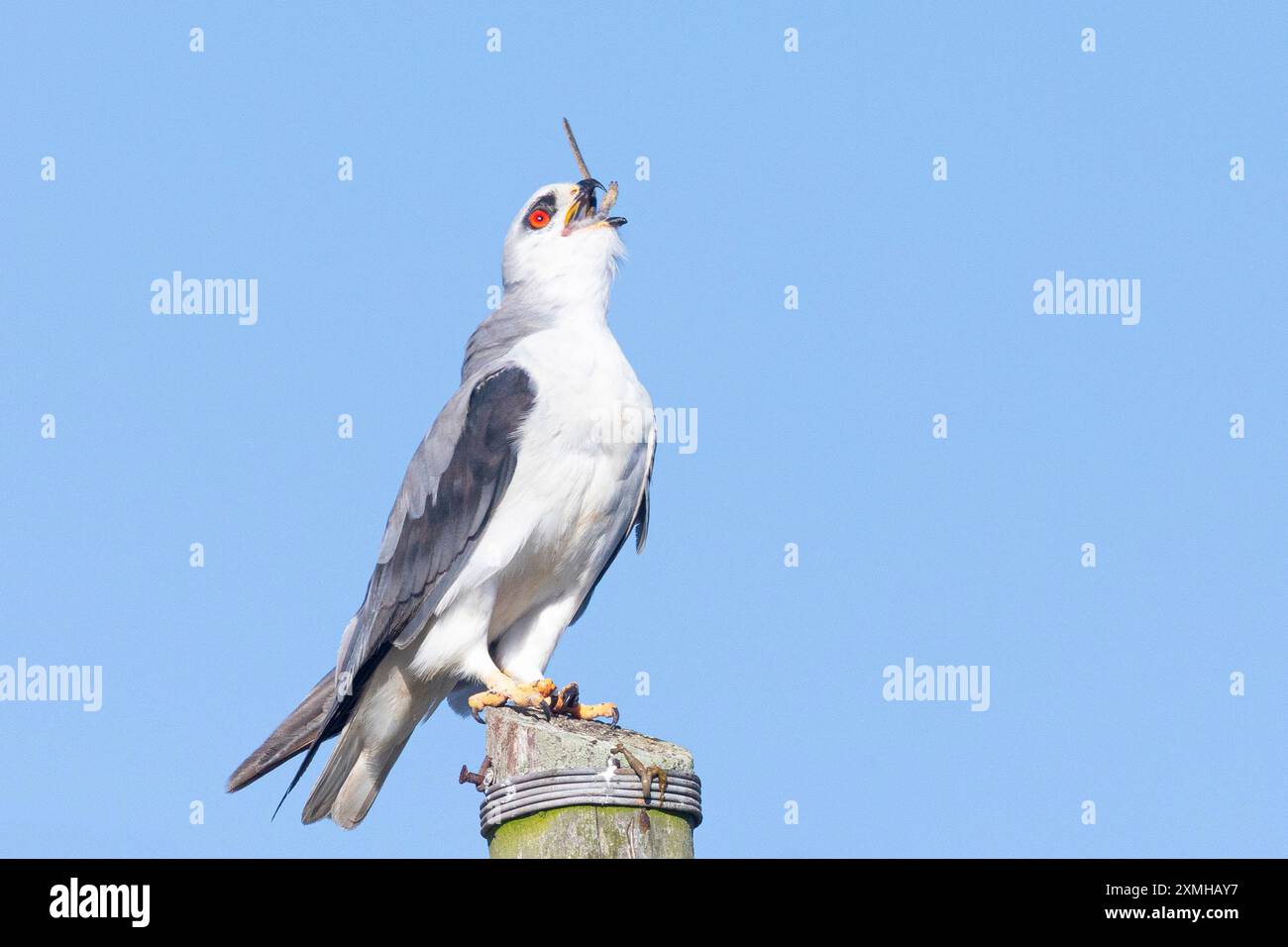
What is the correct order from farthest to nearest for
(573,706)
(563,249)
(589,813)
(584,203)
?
(584,203) → (563,249) → (573,706) → (589,813)

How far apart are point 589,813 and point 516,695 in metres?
2.33

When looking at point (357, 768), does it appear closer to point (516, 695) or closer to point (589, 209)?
point (516, 695)

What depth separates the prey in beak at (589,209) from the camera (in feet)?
33.3

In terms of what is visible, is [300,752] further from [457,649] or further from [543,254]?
[543,254]

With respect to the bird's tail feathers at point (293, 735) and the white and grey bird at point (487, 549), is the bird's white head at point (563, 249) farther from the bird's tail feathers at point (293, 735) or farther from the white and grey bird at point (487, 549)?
the bird's tail feathers at point (293, 735)

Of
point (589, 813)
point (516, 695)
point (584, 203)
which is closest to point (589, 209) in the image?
point (584, 203)

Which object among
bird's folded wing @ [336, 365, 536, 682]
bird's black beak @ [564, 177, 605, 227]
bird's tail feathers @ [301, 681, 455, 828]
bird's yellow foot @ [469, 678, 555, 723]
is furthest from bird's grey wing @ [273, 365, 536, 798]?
bird's black beak @ [564, 177, 605, 227]

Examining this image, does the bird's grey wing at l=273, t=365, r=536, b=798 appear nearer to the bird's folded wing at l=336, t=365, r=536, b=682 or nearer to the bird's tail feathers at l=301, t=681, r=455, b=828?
the bird's folded wing at l=336, t=365, r=536, b=682

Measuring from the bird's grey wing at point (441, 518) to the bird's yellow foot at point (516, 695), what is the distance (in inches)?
22.1

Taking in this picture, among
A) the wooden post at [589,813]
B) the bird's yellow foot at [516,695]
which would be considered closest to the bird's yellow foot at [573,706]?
the bird's yellow foot at [516,695]

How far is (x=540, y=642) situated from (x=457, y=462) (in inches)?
42.8

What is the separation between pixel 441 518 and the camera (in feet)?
29.9

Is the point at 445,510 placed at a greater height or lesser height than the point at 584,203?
lesser
